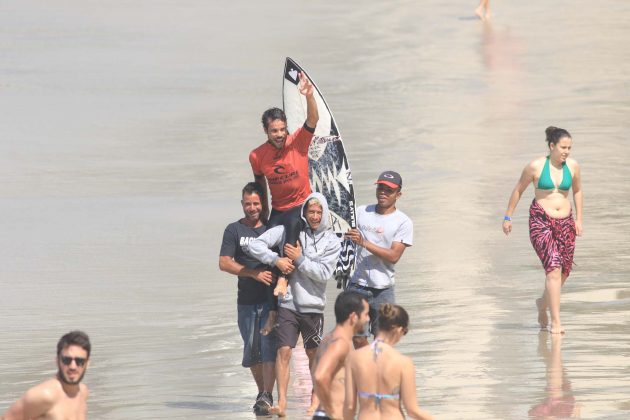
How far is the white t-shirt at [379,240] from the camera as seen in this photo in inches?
408

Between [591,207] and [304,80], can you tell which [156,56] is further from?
[304,80]

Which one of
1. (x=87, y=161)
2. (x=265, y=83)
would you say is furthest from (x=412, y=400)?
(x=265, y=83)

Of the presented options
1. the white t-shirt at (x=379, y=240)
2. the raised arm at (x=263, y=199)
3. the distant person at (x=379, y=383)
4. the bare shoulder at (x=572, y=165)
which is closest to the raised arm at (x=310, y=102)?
the raised arm at (x=263, y=199)

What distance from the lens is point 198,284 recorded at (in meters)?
14.3

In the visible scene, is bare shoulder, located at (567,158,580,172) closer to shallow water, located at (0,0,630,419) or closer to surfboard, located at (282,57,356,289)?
shallow water, located at (0,0,630,419)

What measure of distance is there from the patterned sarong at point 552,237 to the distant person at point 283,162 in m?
2.25

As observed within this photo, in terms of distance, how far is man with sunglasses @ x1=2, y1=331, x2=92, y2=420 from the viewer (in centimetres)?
682

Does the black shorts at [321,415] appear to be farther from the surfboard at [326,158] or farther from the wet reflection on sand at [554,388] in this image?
the surfboard at [326,158]

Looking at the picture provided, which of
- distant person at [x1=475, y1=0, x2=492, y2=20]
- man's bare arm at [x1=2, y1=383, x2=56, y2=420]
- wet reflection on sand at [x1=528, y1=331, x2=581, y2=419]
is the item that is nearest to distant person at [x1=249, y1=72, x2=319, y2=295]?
wet reflection on sand at [x1=528, y1=331, x2=581, y2=419]

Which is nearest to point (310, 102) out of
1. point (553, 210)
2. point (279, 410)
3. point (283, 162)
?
point (283, 162)

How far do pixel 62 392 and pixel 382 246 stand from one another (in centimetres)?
380

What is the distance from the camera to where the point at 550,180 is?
39.4 ft

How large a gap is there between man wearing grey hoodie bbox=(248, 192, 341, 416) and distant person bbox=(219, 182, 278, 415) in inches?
4.4

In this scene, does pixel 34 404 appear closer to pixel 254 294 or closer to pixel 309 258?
Result: pixel 309 258
